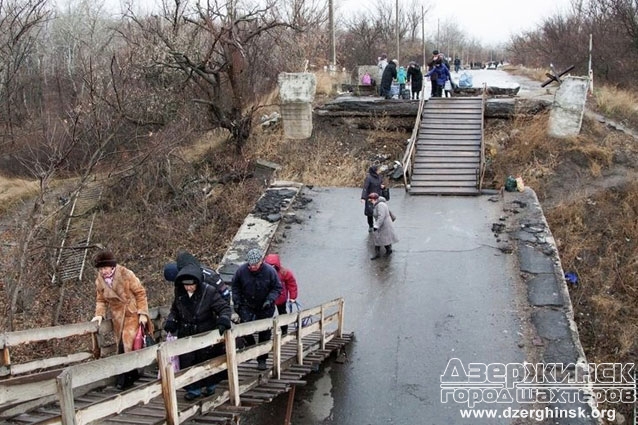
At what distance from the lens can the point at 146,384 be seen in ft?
15.5

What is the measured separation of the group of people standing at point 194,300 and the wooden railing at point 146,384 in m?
0.21

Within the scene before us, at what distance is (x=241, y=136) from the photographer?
18391 mm

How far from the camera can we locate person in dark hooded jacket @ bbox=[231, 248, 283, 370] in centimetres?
715

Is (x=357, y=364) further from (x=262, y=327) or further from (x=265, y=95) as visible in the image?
(x=265, y=95)

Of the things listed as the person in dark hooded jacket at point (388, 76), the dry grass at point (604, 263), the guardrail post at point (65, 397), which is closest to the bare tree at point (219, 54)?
the person in dark hooded jacket at point (388, 76)

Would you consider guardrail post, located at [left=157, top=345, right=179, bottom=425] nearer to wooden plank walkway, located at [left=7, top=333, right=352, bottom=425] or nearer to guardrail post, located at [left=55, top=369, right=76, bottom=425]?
wooden plank walkway, located at [left=7, top=333, right=352, bottom=425]

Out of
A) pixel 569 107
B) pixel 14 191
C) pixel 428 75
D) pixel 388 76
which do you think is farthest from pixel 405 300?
pixel 14 191

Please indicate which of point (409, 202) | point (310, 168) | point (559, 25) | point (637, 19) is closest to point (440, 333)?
point (409, 202)

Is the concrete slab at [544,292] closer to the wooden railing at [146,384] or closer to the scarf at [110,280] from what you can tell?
the wooden railing at [146,384]

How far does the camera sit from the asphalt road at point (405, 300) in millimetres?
7570

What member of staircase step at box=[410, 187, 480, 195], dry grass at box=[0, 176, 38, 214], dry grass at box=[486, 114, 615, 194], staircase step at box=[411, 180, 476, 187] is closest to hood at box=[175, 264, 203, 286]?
staircase step at box=[410, 187, 480, 195]

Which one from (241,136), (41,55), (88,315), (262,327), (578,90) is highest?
(41,55)

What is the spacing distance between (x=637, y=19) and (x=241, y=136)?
21746 mm

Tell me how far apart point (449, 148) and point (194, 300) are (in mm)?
11972
